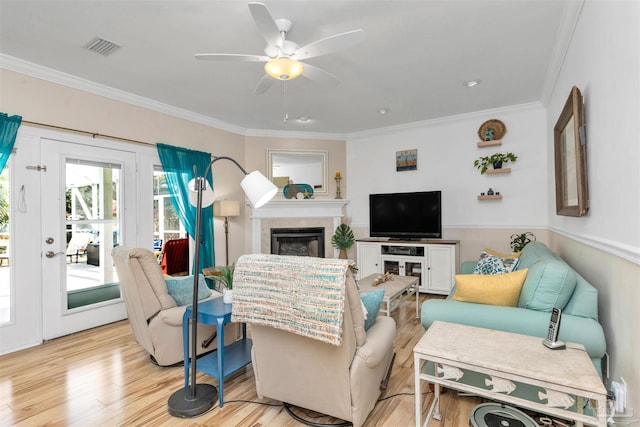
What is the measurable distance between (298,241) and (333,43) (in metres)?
3.91

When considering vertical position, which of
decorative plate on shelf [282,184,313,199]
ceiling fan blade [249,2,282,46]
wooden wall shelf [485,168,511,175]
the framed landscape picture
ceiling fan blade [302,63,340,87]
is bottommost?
decorative plate on shelf [282,184,313,199]

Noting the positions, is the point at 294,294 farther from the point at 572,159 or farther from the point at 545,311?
the point at 572,159

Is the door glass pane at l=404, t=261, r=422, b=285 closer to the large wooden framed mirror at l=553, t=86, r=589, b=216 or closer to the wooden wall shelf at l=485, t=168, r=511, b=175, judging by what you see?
the wooden wall shelf at l=485, t=168, r=511, b=175

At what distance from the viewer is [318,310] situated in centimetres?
157

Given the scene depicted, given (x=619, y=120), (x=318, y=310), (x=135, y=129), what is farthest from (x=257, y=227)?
(x=619, y=120)

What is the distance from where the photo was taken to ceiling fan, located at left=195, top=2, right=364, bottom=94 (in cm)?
206

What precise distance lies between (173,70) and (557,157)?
387 cm

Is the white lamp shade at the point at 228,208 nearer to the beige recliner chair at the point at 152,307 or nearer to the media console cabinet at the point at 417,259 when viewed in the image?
the media console cabinet at the point at 417,259

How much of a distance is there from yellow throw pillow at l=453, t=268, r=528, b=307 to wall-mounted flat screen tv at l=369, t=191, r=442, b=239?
2.72m

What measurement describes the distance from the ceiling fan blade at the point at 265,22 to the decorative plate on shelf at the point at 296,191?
340 centimetres

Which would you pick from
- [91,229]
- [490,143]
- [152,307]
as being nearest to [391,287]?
[152,307]

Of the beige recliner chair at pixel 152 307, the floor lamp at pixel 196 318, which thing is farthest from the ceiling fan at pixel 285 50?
the beige recliner chair at pixel 152 307

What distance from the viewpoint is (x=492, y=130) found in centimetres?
457

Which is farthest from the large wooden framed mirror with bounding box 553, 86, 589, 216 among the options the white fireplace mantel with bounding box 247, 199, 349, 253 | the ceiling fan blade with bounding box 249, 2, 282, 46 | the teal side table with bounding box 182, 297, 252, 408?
the white fireplace mantel with bounding box 247, 199, 349, 253
